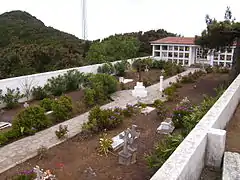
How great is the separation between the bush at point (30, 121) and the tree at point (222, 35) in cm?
884

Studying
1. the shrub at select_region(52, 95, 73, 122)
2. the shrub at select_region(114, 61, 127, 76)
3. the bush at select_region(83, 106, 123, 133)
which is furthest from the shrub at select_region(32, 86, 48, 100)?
the shrub at select_region(114, 61, 127, 76)

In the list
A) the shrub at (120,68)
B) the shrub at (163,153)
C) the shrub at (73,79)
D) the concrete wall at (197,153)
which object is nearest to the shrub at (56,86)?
the shrub at (73,79)

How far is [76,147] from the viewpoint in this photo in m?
6.12

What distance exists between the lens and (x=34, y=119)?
23.4 ft

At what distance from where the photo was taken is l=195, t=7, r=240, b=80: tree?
11.0 m

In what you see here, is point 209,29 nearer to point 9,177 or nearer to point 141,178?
point 141,178

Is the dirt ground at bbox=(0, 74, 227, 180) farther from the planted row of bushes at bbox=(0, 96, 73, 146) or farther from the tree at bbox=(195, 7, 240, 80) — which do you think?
the tree at bbox=(195, 7, 240, 80)

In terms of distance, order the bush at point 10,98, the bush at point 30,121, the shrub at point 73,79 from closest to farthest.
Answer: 1. the bush at point 30,121
2. the bush at point 10,98
3. the shrub at point 73,79

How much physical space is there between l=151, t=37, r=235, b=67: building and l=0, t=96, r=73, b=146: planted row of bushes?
50.8 feet

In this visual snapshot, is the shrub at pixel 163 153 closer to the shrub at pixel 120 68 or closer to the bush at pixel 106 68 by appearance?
the bush at pixel 106 68

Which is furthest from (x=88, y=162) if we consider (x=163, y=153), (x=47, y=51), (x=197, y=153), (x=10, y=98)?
(x=47, y=51)

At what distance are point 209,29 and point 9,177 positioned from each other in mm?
10910

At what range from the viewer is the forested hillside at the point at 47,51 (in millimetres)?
14188

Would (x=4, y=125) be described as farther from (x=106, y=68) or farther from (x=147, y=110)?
(x=106, y=68)
